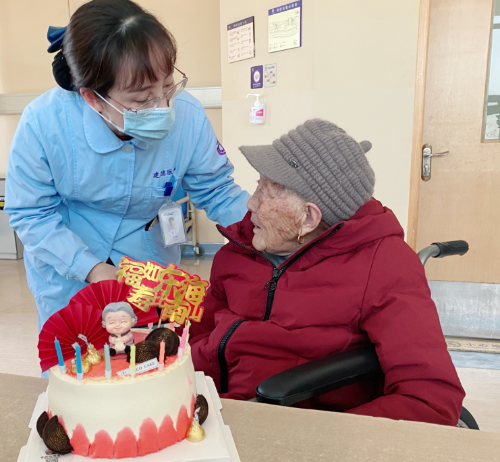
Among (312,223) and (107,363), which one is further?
(312,223)

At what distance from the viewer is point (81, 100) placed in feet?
4.35

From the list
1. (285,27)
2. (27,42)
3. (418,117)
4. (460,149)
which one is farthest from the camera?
(27,42)

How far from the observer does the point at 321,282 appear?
114 centimetres

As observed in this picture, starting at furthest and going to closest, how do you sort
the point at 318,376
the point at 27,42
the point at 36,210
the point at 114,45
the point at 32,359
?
the point at 27,42 < the point at 32,359 < the point at 36,210 < the point at 114,45 < the point at 318,376

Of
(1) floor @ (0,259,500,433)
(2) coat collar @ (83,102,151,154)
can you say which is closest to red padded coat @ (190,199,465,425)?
(2) coat collar @ (83,102,151,154)

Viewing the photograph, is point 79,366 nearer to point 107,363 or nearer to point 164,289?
point 107,363

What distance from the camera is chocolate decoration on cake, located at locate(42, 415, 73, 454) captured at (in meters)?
0.64

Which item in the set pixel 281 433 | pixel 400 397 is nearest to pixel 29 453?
pixel 281 433

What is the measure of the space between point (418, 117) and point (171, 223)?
181 centimetres

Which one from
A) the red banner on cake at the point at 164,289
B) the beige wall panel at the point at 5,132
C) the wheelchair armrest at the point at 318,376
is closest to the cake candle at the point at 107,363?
the red banner on cake at the point at 164,289

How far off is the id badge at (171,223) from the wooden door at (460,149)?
1992 mm

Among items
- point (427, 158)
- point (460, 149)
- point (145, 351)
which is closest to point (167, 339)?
point (145, 351)

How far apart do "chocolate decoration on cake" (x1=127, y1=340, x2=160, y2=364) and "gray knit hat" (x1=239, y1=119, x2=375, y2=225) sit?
58 cm

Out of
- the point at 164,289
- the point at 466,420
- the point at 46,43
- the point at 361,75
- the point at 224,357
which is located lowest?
the point at 466,420
